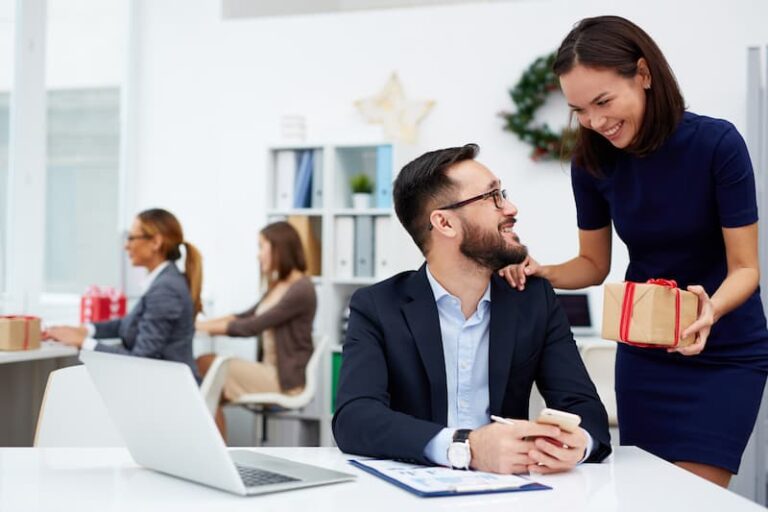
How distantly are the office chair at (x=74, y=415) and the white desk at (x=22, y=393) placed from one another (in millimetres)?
1761

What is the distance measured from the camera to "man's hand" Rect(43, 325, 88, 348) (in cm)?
380

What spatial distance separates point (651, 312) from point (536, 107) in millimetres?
3398

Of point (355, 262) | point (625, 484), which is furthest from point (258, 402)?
point (625, 484)

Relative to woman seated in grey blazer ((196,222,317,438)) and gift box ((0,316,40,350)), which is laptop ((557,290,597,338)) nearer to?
woman seated in grey blazer ((196,222,317,438))

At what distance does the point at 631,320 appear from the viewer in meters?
1.77

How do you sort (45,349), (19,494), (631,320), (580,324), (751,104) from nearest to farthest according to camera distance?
1. (19,494)
2. (631,320)
3. (45,349)
4. (751,104)
5. (580,324)

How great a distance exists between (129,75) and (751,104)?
3.67 meters

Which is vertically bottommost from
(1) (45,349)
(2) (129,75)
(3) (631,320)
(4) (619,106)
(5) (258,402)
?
(5) (258,402)

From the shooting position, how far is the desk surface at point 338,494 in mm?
1235

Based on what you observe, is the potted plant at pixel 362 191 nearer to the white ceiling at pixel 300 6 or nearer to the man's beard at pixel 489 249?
the white ceiling at pixel 300 6

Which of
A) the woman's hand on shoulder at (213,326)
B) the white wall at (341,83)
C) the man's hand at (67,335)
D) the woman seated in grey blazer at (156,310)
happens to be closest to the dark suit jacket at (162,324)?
the woman seated in grey blazer at (156,310)

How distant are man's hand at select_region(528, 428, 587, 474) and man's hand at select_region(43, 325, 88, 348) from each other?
9.15 ft

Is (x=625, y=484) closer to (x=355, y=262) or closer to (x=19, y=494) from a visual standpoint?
(x=19, y=494)

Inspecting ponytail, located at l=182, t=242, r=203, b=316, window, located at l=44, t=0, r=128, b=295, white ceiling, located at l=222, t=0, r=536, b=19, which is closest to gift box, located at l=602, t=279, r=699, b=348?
ponytail, located at l=182, t=242, r=203, b=316
